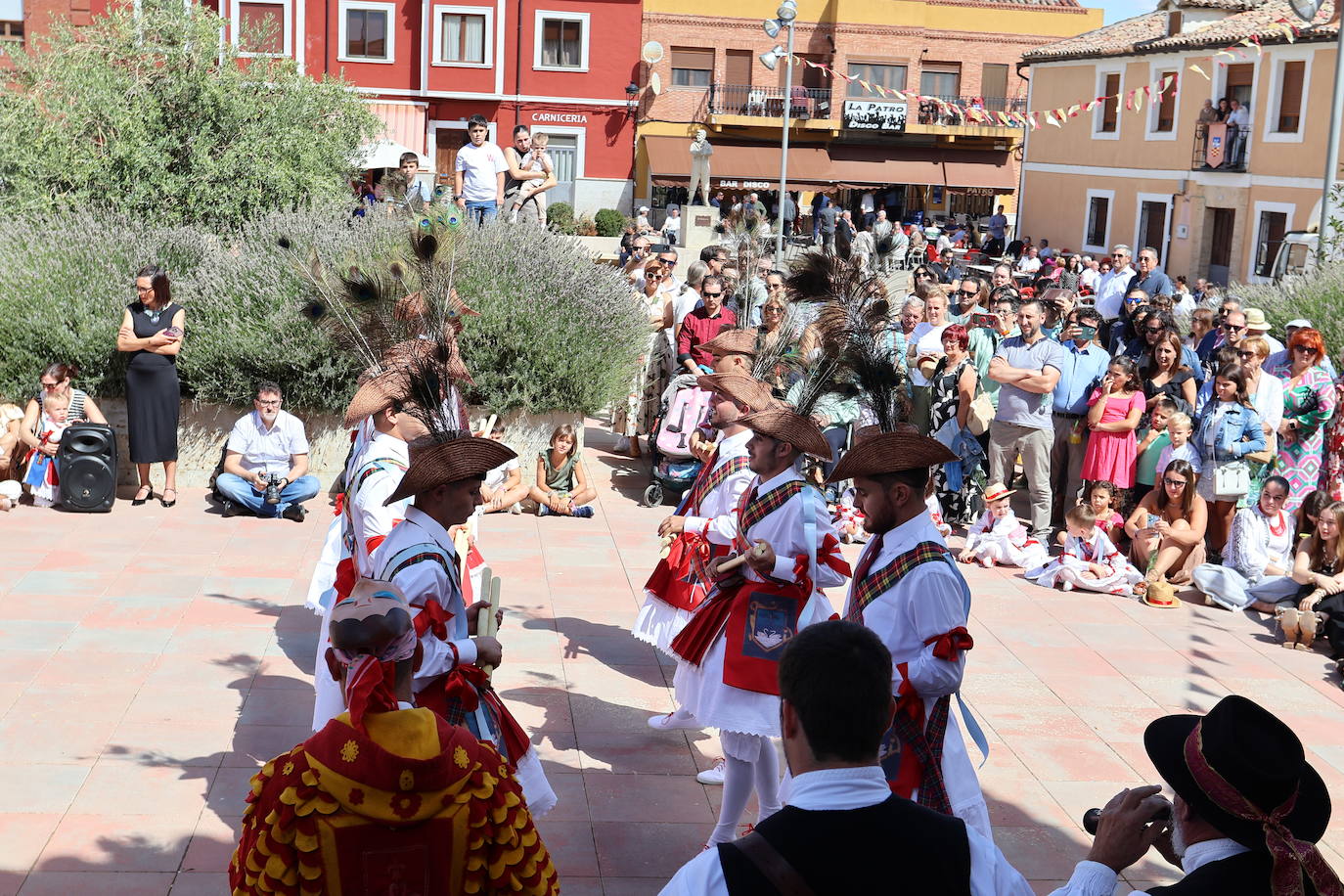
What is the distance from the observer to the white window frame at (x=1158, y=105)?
33562 millimetres

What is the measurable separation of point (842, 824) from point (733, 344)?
420 centimetres

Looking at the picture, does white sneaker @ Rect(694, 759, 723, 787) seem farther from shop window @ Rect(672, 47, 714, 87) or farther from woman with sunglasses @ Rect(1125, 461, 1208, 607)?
shop window @ Rect(672, 47, 714, 87)

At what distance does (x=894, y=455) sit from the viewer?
14.0 feet

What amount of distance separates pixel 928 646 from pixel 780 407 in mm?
1501

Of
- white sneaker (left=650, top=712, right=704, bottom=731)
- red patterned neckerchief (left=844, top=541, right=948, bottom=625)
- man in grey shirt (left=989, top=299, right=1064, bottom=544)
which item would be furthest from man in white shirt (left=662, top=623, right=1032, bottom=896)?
man in grey shirt (left=989, top=299, right=1064, bottom=544)

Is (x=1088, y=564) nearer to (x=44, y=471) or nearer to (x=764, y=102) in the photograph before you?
(x=44, y=471)

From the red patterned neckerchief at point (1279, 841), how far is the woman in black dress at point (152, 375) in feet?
30.8

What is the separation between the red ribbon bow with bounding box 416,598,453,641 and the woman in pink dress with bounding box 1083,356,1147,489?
717 cm

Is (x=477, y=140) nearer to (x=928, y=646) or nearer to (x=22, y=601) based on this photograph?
(x=22, y=601)

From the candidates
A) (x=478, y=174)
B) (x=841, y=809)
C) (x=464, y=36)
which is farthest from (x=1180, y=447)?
(x=464, y=36)

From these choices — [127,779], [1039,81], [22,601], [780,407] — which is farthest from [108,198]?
[1039,81]

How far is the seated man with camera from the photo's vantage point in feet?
34.4

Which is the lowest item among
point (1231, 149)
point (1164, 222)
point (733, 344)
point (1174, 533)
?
point (1174, 533)

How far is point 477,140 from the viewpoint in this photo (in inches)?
602
